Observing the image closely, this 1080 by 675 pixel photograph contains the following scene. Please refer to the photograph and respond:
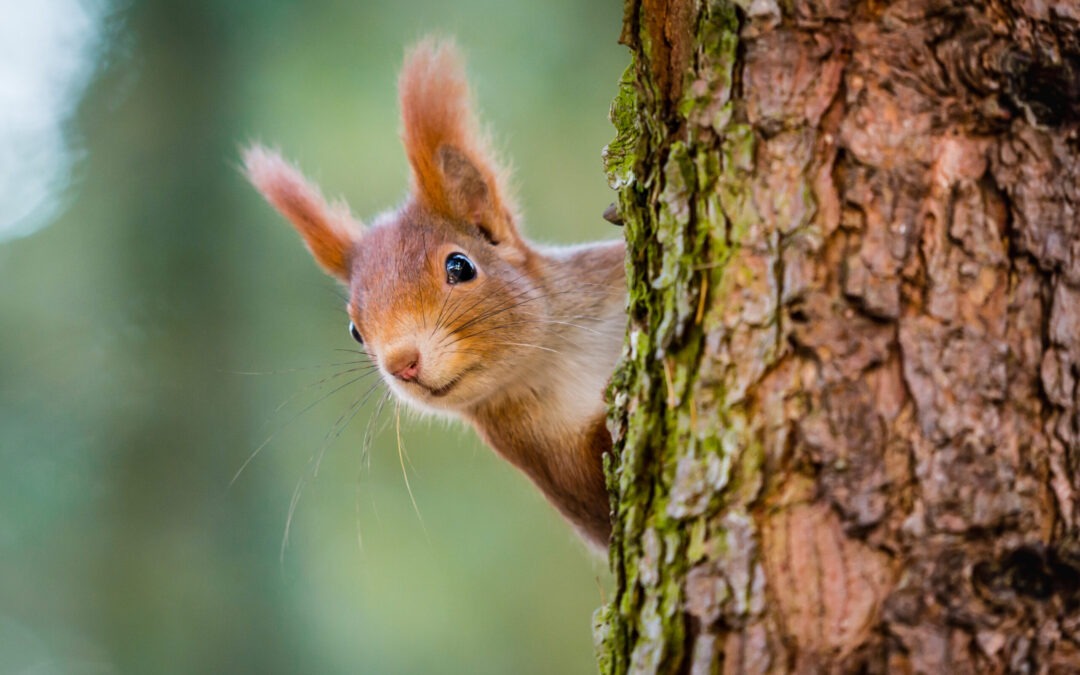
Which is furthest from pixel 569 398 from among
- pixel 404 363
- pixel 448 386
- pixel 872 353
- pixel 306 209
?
pixel 872 353

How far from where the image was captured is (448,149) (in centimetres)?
195

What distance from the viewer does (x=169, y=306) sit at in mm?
2986

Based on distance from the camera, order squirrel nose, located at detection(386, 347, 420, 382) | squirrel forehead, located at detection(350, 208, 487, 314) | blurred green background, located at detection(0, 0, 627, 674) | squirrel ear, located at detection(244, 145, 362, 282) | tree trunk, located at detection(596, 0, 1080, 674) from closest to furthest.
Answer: tree trunk, located at detection(596, 0, 1080, 674) → squirrel nose, located at detection(386, 347, 420, 382) → squirrel forehead, located at detection(350, 208, 487, 314) → squirrel ear, located at detection(244, 145, 362, 282) → blurred green background, located at detection(0, 0, 627, 674)

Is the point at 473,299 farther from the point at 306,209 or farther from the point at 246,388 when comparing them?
the point at 246,388

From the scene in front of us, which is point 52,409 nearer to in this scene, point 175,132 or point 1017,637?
point 175,132

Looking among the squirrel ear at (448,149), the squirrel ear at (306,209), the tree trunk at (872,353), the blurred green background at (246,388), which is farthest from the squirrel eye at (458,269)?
the blurred green background at (246,388)

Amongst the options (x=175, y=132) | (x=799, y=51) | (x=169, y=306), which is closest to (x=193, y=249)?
(x=169, y=306)

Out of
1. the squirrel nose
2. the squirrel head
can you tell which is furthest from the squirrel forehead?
the squirrel nose

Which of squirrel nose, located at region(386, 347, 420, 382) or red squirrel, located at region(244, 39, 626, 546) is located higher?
red squirrel, located at region(244, 39, 626, 546)

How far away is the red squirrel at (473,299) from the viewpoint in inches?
69.6

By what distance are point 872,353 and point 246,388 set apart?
8.32 feet

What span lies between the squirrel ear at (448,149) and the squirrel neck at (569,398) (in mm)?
160

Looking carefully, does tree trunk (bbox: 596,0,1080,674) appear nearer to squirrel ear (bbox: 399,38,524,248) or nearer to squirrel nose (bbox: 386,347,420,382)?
squirrel nose (bbox: 386,347,420,382)

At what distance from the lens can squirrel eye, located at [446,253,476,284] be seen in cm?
183
